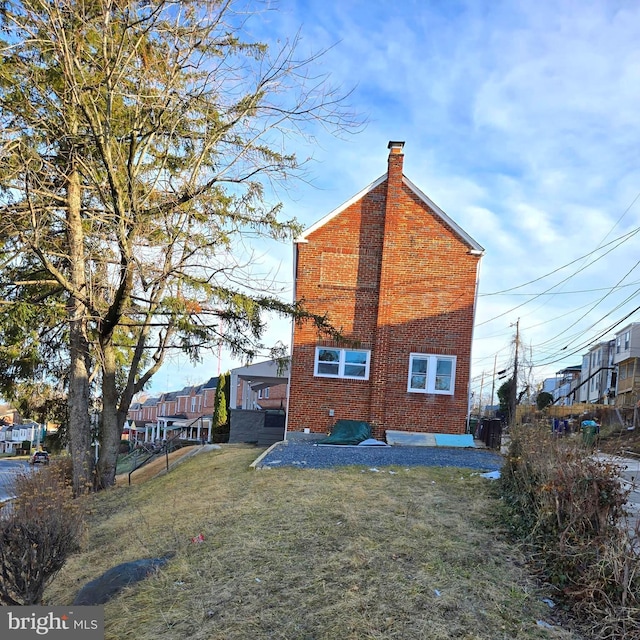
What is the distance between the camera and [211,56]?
9156mm

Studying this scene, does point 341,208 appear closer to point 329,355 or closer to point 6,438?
point 329,355

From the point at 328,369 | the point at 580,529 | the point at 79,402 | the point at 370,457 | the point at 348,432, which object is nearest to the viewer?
the point at 580,529

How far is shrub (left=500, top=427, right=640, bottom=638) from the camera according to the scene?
13.2ft

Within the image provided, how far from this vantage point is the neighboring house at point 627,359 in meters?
40.6

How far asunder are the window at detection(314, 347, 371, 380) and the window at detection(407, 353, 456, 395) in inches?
53.5

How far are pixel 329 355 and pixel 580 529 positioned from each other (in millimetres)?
11716

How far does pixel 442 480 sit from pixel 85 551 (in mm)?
5230

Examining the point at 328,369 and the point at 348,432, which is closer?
the point at 348,432

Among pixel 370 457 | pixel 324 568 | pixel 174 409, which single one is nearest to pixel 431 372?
pixel 370 457

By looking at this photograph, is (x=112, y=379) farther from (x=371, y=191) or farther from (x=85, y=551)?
(x=371, y=191)

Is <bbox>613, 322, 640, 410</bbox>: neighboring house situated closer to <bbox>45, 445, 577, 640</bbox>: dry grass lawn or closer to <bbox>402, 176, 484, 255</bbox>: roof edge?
<bbox>402, 176, 484, 255</bbox>: roof edge

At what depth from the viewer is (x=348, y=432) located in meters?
15.3

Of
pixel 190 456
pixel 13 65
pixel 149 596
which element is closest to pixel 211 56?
pixel 13 65

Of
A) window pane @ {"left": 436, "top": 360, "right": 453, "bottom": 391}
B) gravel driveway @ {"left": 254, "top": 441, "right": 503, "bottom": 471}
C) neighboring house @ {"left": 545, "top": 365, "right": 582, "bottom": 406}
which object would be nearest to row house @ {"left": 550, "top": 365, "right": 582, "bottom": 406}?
neighboring house @ {"left": 545, "top": 365, "right": 582, "bottom": 406}
